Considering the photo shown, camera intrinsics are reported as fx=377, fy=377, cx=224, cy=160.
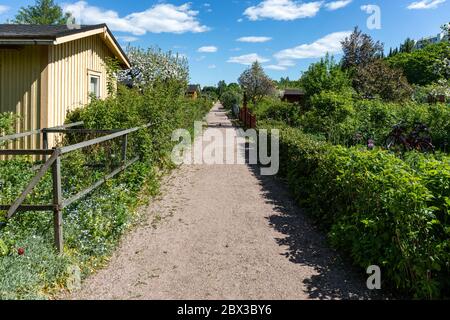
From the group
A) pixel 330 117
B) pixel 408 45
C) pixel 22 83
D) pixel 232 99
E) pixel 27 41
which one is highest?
pixel 408 45

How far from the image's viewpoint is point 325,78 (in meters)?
18.2

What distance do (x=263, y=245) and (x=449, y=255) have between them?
91.9 inches

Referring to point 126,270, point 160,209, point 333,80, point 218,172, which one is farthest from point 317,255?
point 333,80

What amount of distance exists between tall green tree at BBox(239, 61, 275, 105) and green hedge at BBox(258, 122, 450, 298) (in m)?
43.2

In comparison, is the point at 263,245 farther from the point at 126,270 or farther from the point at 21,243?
the point at 21,243

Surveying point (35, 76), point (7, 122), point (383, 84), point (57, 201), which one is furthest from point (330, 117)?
point (383, 84)

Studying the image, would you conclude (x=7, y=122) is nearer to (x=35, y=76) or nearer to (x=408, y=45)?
(x=35, y=76)

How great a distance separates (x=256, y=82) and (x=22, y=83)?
40840 mm

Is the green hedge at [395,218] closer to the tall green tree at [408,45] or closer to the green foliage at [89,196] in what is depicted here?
the green foliage at [89,196]

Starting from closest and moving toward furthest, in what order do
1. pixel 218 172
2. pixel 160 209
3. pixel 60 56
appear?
pixel 160 209
pixel 60 56
pixel 218 172

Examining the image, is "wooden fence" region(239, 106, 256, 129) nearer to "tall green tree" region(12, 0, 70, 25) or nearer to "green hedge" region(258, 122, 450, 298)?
"green hedge" region(258, 122, 450, 298)

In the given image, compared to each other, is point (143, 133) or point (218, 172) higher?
point (143, 133)

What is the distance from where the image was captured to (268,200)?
7.48m
